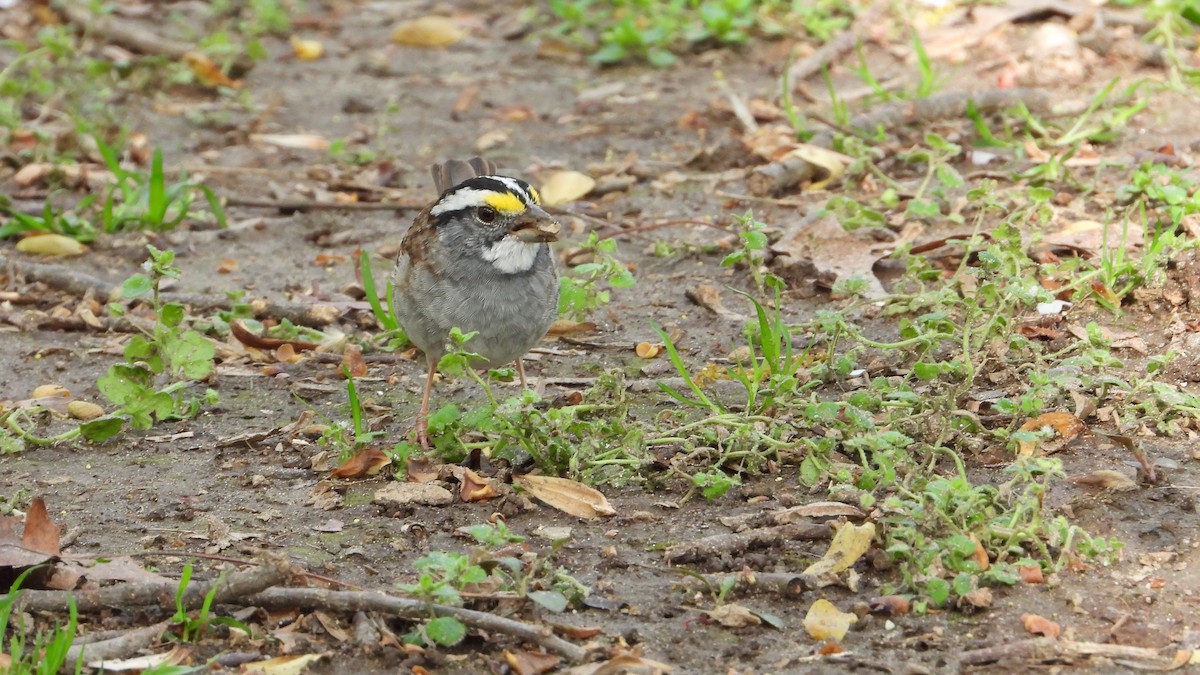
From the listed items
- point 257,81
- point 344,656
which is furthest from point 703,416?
point 257,81

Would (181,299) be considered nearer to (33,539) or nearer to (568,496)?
(33,539)

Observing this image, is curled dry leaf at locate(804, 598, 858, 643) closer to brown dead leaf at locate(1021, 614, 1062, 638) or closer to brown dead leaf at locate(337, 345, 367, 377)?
brown dead leaf at locate(1021, 614, 1062, 638)

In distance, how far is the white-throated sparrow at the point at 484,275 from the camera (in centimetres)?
520

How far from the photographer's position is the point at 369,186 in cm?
798

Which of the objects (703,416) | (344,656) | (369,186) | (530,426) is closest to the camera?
(344,656)

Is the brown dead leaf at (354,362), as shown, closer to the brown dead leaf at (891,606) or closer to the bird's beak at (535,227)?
the bird's beak at (535,227)

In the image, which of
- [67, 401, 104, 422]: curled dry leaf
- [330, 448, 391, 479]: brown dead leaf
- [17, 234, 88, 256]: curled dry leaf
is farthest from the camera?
[17, 234, 88, 256]: curled dry leaf

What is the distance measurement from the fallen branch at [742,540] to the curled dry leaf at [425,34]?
696 cm

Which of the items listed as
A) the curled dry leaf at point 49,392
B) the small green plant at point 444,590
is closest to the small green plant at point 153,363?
the curled dry leaf at point 49,392

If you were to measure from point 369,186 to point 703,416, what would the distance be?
3492 mm

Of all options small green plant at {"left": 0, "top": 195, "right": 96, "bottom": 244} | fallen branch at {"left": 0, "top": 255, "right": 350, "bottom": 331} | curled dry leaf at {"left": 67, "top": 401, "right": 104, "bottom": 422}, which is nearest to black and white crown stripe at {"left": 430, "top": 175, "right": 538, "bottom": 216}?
fallen branch at {"left": 0, "top": 255, "right": 350, "bottom": 331}

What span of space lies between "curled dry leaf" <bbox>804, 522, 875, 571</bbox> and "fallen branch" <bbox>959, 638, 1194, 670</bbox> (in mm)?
512

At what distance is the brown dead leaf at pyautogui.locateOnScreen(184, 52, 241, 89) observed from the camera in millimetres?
9531

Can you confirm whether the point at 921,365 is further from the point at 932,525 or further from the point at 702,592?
the point at 702,592
